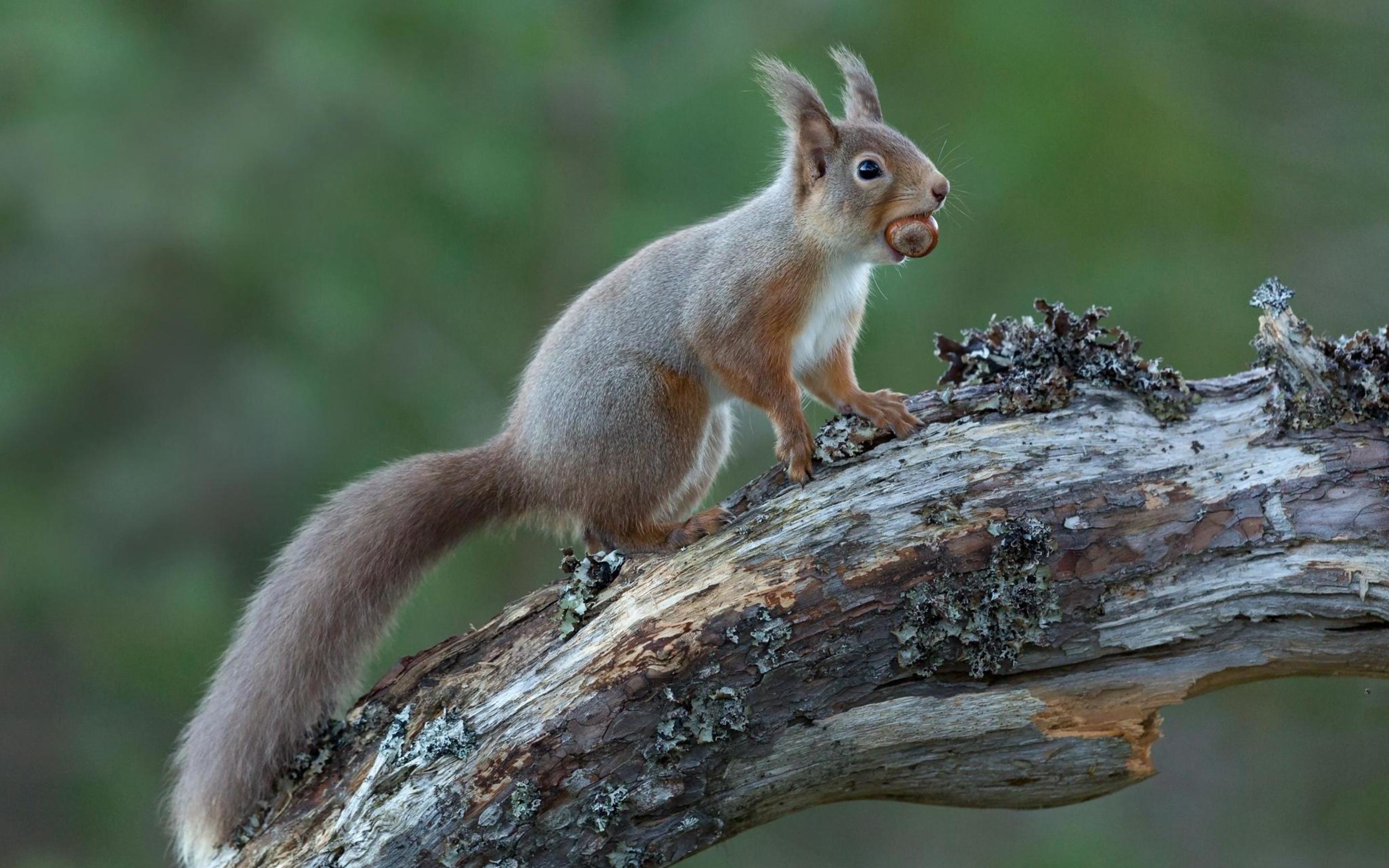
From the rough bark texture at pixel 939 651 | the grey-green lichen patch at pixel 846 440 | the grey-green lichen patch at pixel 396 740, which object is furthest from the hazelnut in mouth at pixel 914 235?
the grey-green lichen patch at pixel 396 740

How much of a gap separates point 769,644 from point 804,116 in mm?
1271

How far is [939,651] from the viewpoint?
241 centimetres

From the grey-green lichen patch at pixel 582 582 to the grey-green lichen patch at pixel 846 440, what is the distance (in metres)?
0.49

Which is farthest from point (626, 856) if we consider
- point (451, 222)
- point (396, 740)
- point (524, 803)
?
point (451, 222)

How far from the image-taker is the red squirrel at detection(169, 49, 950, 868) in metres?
2.79

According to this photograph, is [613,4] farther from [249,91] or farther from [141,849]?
[141,849]

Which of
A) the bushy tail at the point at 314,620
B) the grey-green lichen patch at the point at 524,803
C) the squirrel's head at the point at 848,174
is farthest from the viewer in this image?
the squirrel's head at the point at 848,174

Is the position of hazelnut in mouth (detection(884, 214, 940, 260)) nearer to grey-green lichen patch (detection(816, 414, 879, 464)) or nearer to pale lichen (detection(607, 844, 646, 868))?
grey-green lichen patch (detection(816, 414, 879, 464))

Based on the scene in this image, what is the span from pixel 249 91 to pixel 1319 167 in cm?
447

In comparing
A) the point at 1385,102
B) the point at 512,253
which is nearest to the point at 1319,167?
the point at 1385,102

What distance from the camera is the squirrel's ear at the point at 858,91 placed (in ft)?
10.6

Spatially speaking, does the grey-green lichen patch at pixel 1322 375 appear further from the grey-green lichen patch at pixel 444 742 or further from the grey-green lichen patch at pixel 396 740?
the grey-green lichen patch at pixel 396 740

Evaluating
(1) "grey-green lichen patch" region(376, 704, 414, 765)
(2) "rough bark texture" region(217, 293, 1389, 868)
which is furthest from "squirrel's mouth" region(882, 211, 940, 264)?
(1) "grey-green lichen patch" region(376, 704, 414, 765)

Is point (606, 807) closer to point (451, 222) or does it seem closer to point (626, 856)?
point (626, 856)
